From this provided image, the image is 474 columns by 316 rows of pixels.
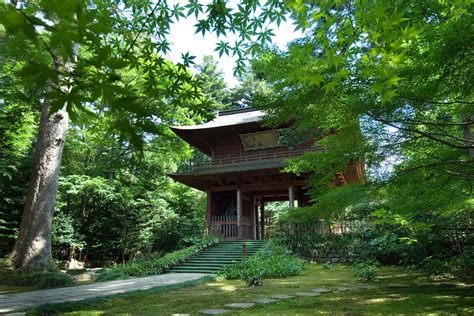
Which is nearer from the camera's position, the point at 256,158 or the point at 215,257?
the point at 215,257

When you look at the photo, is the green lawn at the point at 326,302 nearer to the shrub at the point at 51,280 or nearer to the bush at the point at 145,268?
the shrub at the point at 51,280

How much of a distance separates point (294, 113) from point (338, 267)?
25.4ft

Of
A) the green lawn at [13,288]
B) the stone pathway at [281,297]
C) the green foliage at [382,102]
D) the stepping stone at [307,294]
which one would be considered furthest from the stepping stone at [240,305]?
the green lawn at [13,288]

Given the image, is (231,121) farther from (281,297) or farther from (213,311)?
(213,311)

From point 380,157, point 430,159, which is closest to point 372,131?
point 380,157

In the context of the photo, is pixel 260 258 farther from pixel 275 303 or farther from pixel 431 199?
pixel 431 199

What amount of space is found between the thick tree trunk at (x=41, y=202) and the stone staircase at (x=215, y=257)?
151 inches

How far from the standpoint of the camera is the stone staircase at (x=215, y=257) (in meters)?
10.9

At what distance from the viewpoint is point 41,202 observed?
9.14 meters

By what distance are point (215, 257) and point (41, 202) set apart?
5672mm

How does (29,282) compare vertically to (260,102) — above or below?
below

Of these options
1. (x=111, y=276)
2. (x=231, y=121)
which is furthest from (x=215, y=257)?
(x=231, y=121)

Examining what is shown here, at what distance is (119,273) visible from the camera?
9.70 metres

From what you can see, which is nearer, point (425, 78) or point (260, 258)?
point (425, 78)
